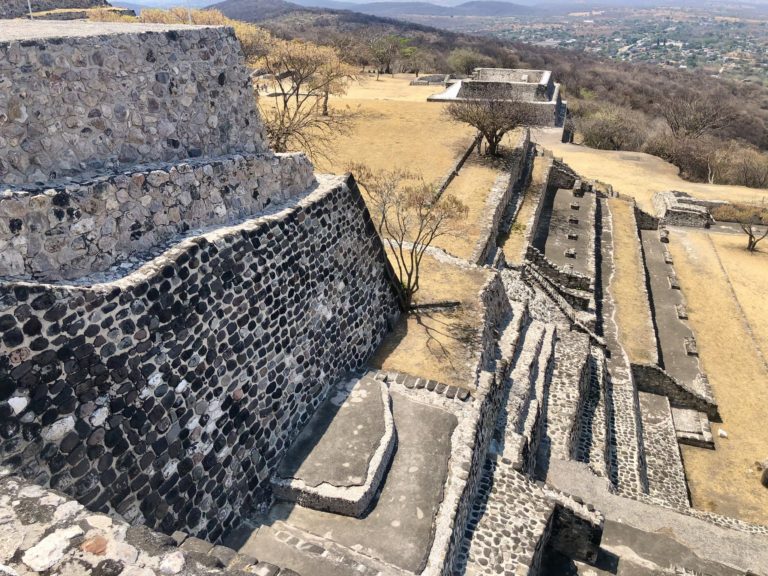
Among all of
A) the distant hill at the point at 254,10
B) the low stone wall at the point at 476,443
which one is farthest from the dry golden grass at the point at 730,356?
the distant hill at the point at 254,10

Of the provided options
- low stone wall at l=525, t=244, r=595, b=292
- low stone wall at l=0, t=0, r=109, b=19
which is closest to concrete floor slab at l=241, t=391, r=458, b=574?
low stone wall at l=525, t=244, r=595, b=292

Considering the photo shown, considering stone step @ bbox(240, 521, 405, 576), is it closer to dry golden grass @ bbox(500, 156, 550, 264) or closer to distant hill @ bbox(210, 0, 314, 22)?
dry golden grass @ bbox(500, 156, 550, 264)

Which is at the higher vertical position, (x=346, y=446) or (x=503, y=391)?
(x=346, y=446)

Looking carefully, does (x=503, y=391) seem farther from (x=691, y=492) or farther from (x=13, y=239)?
(x=13, y=239)

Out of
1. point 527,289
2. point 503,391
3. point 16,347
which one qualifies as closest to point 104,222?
point 16,347

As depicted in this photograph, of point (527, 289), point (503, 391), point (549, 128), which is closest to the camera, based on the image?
point (503, 391)
